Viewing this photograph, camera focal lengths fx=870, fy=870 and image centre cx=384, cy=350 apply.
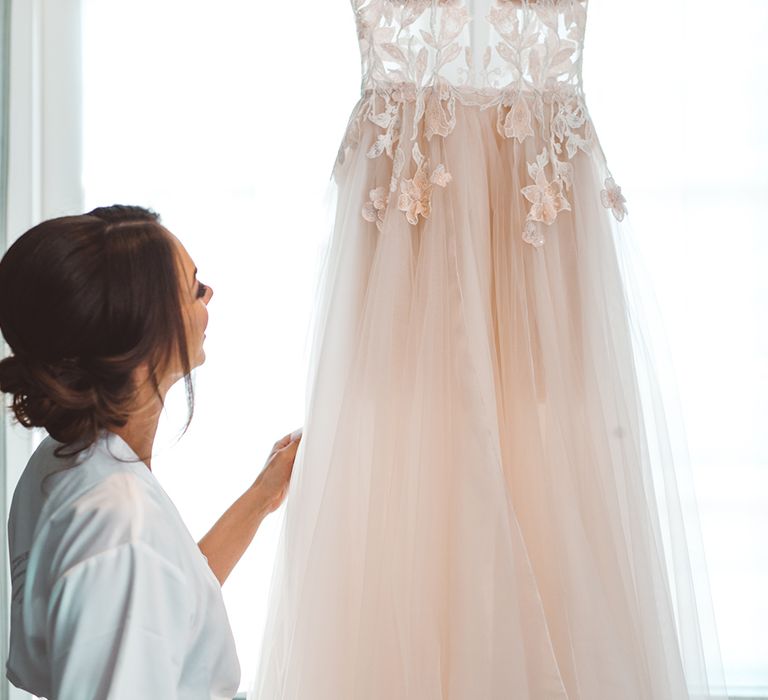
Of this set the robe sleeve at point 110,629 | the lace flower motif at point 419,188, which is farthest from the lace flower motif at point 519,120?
the robe sleeve at point 110,629

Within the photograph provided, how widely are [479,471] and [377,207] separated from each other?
40cm

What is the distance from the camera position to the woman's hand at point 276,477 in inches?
52.1

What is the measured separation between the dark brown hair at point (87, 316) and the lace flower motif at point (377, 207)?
330 millimetres

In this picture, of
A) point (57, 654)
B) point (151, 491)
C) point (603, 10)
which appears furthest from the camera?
point (603, 10)

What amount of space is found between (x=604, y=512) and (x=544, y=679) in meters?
0.23

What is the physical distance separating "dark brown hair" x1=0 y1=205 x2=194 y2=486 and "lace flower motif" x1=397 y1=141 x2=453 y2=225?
13.9 inches

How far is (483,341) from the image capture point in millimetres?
1150

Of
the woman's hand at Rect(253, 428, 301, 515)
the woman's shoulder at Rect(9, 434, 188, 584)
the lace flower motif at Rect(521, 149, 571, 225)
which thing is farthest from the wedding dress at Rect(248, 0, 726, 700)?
the woman's shoulder at Rect(9, 434, 188, 584)

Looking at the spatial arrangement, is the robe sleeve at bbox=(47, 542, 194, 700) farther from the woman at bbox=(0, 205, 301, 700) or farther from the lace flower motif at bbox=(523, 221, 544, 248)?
the lace flower motif at bbox=(523, 221, 544, 248)

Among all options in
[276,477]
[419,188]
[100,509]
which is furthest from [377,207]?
[100,509]

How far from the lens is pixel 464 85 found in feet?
4.07

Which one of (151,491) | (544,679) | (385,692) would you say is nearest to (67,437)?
(151,491)

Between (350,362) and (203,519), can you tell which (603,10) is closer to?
(350,362)

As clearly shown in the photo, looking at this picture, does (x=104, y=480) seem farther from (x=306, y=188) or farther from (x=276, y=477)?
(x=306, y=188)
